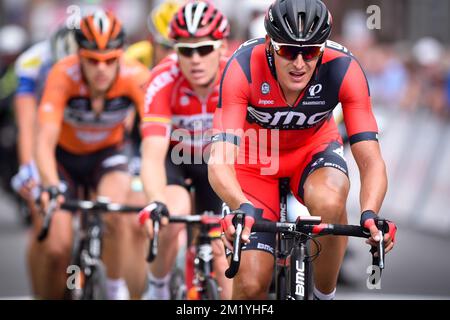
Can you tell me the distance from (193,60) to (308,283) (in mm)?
2326

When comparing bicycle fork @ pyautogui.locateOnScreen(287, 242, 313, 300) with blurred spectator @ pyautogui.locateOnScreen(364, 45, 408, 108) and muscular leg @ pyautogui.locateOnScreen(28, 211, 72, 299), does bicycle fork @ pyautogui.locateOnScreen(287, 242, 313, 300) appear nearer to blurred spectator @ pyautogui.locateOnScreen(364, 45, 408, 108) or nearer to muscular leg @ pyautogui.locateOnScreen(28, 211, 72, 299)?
muscular leg @ pyautogui.locateOnScreen(28, 211, 72, 299)

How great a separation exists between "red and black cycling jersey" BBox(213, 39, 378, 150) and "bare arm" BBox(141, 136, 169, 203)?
3.40 feet

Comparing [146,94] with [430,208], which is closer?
[146,94]

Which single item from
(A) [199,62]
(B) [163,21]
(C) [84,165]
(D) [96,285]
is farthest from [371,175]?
→ (B) [163,21]

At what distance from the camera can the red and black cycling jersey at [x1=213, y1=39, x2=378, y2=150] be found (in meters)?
6.89

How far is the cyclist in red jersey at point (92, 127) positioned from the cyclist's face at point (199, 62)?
1129 mm

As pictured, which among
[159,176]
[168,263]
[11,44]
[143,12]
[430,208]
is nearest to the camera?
[159,176]

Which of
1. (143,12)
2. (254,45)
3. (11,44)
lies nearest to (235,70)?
(254,45)

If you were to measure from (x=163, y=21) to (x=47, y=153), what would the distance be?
2394mm

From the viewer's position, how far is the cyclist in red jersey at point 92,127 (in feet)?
30.7

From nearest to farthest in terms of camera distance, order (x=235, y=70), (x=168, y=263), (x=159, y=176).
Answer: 1. (x=235, y=70)
2. (x=159, y=176)
3. (x=168, y=263)

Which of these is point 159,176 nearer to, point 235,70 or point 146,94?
point 146,94

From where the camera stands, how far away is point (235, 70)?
700 centimetres

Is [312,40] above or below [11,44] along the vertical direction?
above
